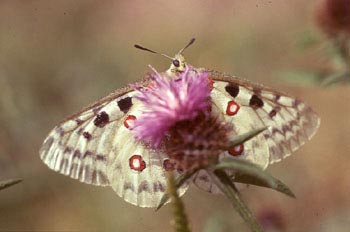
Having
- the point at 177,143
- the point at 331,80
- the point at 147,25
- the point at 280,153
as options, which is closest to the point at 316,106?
the point at 147,25

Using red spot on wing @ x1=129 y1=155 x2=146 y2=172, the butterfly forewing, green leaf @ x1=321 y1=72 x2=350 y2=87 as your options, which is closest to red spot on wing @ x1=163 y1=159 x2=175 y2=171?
the butterfly forewing

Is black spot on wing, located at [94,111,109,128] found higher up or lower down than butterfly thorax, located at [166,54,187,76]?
lower down

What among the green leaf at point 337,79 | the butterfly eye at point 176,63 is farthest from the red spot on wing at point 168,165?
the green leaf at point 337,79

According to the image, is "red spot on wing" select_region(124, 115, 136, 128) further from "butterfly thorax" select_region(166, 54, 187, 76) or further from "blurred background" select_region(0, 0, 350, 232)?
"blurred background" select_region(0, 0, 350, 232)

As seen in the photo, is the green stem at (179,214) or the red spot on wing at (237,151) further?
the red spot on wing at (237,151)

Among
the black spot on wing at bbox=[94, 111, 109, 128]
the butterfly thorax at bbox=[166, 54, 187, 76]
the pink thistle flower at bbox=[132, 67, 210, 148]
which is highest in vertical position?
the butterfly thorax at bbox=[166, 54, 187, 76]

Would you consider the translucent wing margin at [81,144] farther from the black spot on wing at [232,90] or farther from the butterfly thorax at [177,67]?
the black spot on wing at [232,90]

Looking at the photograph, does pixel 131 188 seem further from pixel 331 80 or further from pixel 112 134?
pixel 331 80
